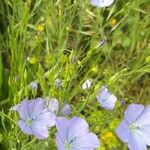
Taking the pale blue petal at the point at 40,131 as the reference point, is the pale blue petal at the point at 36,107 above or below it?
above

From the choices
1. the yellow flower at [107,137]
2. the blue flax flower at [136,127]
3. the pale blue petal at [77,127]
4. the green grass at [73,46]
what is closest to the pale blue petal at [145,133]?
the blue flax flower at [136,127]

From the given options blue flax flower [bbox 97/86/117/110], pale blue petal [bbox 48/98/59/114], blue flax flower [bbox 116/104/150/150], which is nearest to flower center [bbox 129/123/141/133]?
blue flax flower [bbox 116/104/150/150]

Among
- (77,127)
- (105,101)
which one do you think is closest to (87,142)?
(77,127)

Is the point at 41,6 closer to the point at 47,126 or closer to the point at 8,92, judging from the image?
the point at 8,92

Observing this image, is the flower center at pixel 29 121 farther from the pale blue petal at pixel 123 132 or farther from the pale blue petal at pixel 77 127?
the pale blue petal at pixel 123 132

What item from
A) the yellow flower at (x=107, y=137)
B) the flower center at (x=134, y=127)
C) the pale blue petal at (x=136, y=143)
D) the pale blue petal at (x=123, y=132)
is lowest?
the pale blue petal at (x=136, y=143)

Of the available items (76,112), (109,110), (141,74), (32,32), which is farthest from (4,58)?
(76,112)

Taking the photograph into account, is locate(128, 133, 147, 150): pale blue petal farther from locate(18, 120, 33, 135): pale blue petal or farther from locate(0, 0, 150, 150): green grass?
locate(18, 120, 33, 135): pale blue petal
